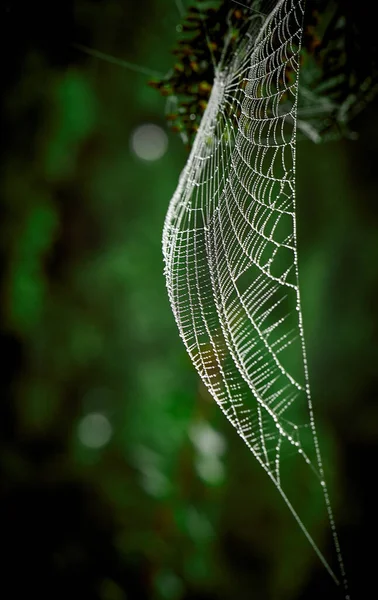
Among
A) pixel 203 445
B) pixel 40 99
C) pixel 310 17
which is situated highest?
pixel 40 99

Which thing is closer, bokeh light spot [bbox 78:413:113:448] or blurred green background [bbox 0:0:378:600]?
blurred green background [bbox 0:0:378:600]

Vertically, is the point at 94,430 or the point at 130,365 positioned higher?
the point at 130,365

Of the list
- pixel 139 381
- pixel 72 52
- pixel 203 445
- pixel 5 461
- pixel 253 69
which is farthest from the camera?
pixel 139 381

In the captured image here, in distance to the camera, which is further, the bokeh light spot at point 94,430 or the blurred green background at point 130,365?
the bokeh light spot at point 94,430

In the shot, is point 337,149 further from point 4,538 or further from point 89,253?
point 4,538

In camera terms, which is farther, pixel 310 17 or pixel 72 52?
pixel 72 52

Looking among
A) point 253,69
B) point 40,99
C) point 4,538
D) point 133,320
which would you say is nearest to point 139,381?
point 133,320

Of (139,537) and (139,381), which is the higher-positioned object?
(139,381)

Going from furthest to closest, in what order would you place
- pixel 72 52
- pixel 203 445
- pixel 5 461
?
1. pixel 5 461
2. pixel 203 445
3. pixel 72 52
